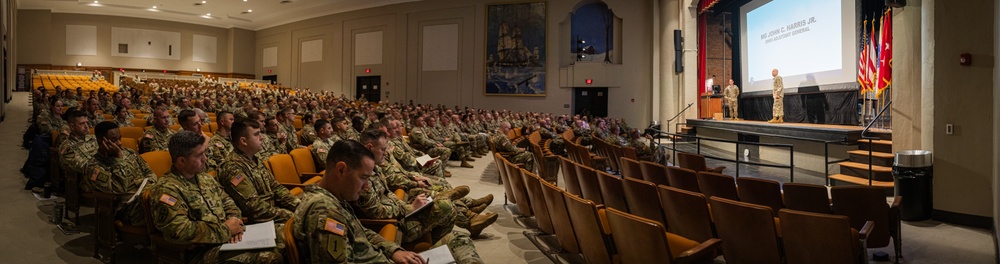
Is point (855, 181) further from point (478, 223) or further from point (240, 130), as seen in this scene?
point (240, 130)

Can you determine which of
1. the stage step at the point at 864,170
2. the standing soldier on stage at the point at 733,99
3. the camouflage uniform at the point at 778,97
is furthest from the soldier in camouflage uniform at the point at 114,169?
the standing soldier on stage at the point at 733,99

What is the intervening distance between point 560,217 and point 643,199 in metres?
0.59

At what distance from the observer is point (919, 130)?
20.5 ft

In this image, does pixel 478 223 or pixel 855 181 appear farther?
pixel 855 181

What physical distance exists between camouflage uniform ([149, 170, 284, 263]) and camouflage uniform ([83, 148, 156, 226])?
948mm

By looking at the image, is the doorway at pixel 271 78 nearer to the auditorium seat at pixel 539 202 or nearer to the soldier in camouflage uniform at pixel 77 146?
the soldier in camouflage uniform at pixel 77 146

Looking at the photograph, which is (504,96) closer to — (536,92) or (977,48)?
(536,92)

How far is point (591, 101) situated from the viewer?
17.9 meters

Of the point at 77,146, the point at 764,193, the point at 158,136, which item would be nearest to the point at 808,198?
the point at 764,193

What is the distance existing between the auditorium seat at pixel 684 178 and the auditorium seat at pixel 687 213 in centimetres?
99

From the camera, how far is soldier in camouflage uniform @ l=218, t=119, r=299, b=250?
2.89 meters

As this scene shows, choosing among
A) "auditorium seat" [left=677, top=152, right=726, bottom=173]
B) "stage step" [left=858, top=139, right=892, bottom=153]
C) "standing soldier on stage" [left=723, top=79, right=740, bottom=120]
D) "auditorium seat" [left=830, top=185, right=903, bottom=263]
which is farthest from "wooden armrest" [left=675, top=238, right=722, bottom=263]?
"standing soldier on stage" [left=723, top=79, right=740, bottom=120]

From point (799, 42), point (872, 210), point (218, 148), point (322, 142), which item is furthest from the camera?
point (799, 42)

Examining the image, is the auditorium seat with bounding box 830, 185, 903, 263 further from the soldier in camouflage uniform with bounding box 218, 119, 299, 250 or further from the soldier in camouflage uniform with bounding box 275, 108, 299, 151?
the soldier in camouflage uniform with bounding box 275, 108, 299, 151
